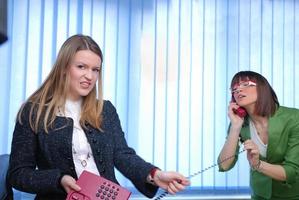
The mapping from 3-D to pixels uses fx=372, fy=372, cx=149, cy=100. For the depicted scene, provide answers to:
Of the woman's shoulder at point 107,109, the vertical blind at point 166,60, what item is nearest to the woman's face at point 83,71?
the woman's shoulder at point 107,109

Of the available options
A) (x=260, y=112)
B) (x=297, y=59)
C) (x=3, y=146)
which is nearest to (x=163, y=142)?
(x=260, y=112)

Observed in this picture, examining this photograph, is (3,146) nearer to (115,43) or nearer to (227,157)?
(115,43)

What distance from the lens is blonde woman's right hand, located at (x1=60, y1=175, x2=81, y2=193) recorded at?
902 mm

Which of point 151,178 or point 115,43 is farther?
point 115,43

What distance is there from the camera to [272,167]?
1391 millimetres

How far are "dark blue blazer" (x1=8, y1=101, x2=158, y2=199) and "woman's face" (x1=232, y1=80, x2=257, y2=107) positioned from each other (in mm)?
639

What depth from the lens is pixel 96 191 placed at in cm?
90

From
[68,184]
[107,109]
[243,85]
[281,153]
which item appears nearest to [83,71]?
[107,109]

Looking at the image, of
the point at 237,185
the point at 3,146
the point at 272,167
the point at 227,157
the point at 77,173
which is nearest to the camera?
the point at 77,173

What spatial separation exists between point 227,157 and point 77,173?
0.73m

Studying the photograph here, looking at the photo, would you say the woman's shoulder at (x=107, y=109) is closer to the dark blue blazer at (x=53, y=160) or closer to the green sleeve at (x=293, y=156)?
the dark blue blazer at (x=53, y=160)

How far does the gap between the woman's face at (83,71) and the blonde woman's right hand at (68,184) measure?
0.91ft

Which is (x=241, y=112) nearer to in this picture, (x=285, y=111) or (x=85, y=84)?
(x=285, y=111)

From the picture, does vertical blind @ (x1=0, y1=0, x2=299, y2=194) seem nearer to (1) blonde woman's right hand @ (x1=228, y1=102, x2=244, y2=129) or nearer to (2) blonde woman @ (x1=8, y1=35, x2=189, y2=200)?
(1) blonde woman's right hand @ (x1=228, y1=102, x2=244, y2=129)
